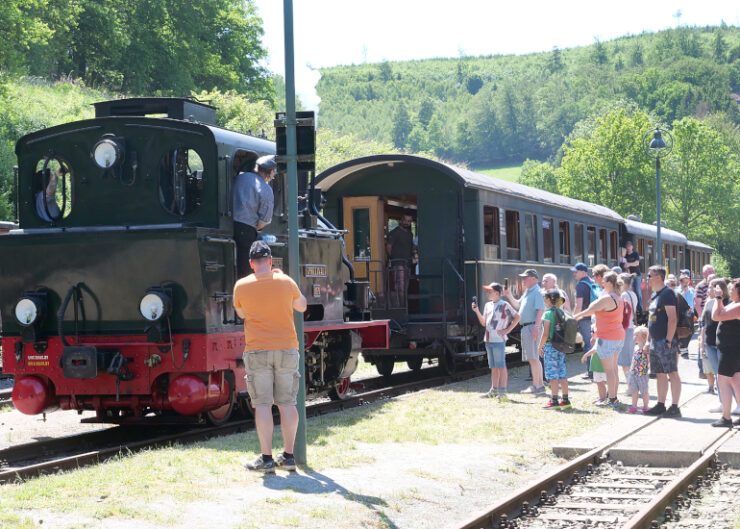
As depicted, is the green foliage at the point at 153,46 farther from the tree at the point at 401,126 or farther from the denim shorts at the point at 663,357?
the tree at the point at 401,126

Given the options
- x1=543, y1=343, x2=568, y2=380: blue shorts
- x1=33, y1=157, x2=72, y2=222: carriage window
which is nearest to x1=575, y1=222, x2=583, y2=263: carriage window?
x1=543, y1=343, x2=568, y2=380: blue shorts

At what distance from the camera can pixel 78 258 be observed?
977cm

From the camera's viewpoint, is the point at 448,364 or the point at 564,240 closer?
the point at 448,364

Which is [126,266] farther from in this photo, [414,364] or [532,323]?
[414,364]

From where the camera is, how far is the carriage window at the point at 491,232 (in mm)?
16867

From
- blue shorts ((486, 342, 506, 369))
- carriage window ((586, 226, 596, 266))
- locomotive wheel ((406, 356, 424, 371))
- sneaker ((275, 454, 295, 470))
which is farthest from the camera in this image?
carriage window ((586, 226, 596, 266))

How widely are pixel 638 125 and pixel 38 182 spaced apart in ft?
187

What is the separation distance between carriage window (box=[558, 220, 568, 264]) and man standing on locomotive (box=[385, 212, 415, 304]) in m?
5.61

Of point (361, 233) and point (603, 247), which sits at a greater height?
point (361, 233)

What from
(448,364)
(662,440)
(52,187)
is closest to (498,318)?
(662,440)

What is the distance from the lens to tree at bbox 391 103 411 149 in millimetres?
173850

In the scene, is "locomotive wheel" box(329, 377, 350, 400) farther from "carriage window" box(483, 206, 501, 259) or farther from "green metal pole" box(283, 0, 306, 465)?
"carriage window" box(483, 206, 501, 259)

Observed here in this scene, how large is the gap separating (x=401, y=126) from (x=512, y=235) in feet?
524

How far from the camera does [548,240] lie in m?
20.7
